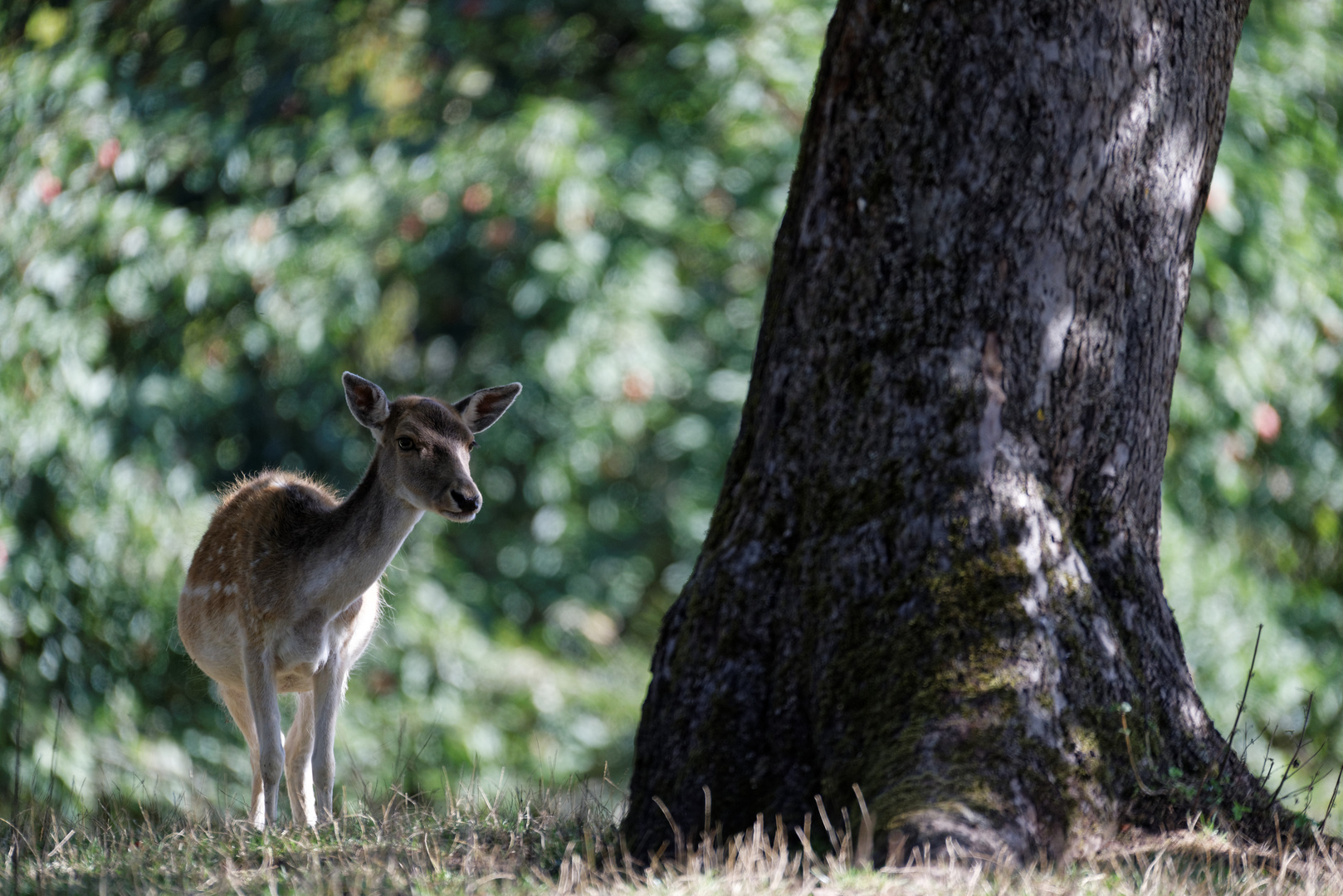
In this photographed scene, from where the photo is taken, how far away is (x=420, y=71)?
11.1 m

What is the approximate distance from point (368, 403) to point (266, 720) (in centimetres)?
121

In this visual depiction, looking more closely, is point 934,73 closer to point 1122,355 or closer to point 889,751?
point 1122,355

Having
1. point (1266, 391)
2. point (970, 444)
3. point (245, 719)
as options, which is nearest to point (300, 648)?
point (245, 719)

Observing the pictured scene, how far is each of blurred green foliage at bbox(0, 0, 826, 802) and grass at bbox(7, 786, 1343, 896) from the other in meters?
4.49

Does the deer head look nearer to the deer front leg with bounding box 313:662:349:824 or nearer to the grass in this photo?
the deer front leg with bounding box 313:662:349:824

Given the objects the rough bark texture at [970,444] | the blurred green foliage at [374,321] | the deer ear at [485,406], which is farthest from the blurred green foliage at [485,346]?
the rough bark texture at [970,444]

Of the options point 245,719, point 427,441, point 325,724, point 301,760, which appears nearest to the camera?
point 427,441

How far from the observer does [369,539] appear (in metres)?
5.28

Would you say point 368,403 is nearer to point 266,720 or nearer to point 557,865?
point 266,720

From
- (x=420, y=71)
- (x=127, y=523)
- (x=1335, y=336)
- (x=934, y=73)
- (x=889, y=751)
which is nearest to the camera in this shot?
(x=889, y=751)

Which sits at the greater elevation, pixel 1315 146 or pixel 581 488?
pixel 1315 146

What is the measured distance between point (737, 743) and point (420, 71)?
26.3ft

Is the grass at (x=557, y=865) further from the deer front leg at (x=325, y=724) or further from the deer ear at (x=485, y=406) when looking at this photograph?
the deer ear at (x=485, y=406)

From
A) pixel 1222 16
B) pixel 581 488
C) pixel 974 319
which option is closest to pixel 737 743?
pixel 974 319
